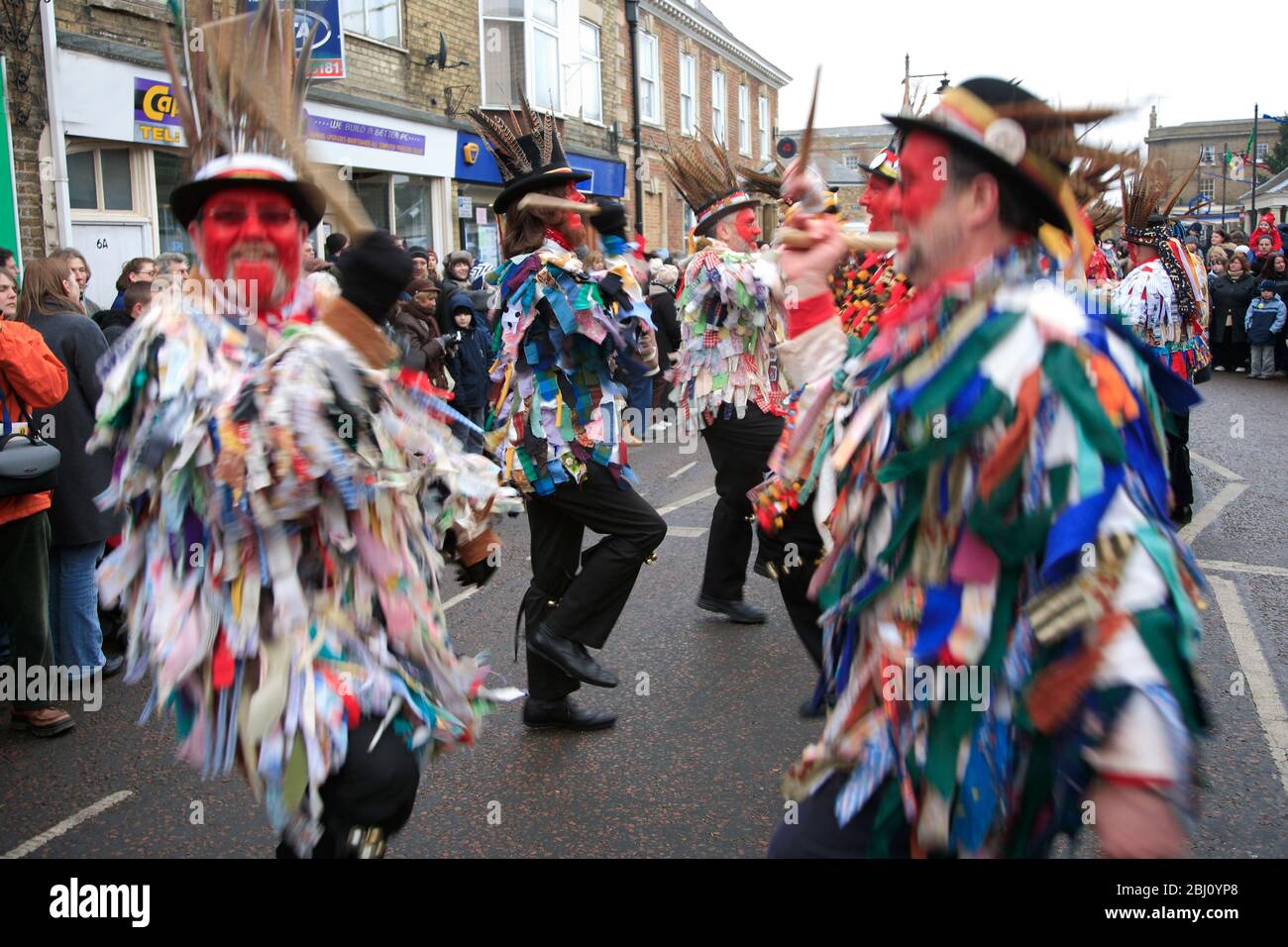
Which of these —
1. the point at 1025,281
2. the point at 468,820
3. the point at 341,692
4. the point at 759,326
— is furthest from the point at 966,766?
the point at 759,326

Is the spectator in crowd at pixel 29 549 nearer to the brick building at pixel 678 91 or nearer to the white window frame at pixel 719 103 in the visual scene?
the brick building at pixel 678 91

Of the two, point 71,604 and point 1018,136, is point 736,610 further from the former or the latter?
point 1018,136

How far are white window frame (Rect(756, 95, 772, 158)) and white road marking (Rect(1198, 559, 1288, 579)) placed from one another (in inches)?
1088

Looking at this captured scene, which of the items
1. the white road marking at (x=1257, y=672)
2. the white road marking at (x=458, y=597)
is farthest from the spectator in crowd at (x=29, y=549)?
the white road marking at (x=1257, y=672)

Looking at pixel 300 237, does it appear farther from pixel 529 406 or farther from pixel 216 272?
pixel 529 406

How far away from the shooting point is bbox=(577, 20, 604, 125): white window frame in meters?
21.0

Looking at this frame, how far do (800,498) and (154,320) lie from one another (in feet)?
4.81

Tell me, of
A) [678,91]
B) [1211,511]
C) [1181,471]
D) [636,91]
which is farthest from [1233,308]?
[678,91]

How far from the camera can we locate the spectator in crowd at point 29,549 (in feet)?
14.3

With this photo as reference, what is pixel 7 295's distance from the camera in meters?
4.62

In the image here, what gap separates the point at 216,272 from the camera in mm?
2387

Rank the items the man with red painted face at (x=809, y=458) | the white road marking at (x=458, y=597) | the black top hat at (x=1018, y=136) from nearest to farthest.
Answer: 1. the black top hat at (x=1018, y=136)
2. the man with red painted face at (x=809, y=458)
3. the white road marking at (x=458, y=597)

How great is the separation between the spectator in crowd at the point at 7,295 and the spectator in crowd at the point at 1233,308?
52.9 feet

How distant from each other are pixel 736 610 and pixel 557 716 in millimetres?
1524
